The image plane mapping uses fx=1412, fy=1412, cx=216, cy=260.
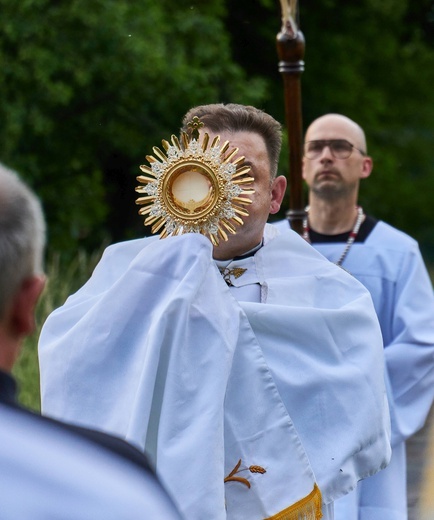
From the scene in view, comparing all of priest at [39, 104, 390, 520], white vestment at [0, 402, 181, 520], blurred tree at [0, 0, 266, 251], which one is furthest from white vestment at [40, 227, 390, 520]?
blurred tree at [0, 0, 266, 251]

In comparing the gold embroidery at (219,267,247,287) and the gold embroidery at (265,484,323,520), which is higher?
the gold embroidery at (219,267,247,287)

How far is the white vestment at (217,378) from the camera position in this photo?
3.32 meters

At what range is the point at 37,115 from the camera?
14.3 meters

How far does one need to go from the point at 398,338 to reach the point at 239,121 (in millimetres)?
2566

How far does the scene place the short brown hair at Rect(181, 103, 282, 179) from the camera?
3904 millimetres

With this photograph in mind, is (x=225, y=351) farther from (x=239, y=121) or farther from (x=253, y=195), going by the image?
(x=239, y=121)

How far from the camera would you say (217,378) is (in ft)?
11.0

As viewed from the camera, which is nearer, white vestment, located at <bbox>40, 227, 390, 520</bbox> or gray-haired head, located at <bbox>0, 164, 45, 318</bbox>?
gray-haired head, located at <bbox>0, 164, 45, 318</bbox>

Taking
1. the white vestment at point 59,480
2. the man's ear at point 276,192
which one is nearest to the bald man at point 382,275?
the man's ear at point 276,192

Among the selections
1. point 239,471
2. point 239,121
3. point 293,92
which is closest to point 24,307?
point 239,471

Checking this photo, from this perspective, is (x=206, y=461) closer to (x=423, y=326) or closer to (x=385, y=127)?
(x=423, y=326)

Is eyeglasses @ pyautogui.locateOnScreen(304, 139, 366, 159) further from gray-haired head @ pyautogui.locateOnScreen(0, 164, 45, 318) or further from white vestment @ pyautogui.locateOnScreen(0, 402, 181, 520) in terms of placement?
white vestment @ pyautogui.locateOnScreen(0, 402, 181, 520)

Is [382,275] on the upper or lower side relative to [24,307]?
lower

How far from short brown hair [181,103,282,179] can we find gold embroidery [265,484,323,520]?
0.93 metres
